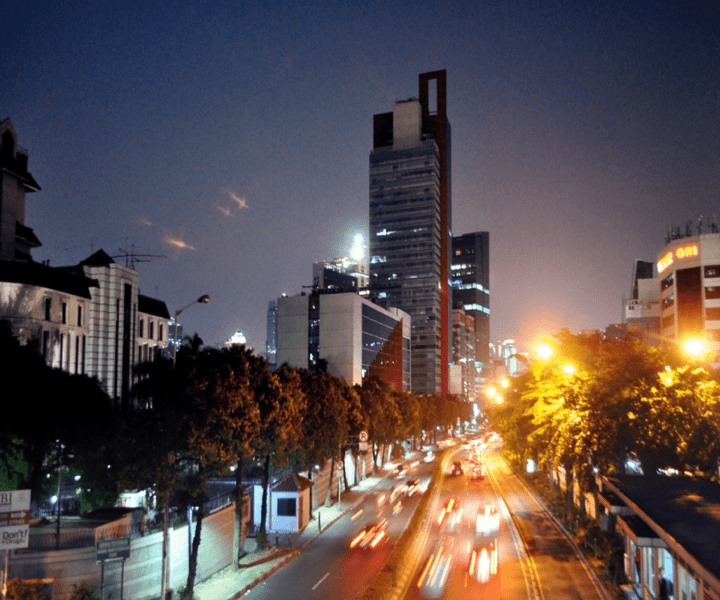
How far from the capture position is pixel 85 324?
78500 millimetres

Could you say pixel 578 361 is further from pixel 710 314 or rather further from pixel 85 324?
pixel 710 314

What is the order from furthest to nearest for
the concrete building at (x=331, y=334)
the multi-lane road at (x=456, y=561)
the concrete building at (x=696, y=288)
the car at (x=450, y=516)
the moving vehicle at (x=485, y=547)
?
the concrete building at (x=331, y=334)
the concrete building at (x=696, y=288)
the car at (x=450, y=516)
the moving vehicle at (x=485, y=547)
the multi-lane road at (x=456, y=561)

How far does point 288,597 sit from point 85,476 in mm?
12323

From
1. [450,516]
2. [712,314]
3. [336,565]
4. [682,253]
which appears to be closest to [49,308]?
[450,516]

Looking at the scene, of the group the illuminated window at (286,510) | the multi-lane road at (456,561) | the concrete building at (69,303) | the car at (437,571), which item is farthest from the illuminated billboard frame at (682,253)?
the concrete building at (69,303)

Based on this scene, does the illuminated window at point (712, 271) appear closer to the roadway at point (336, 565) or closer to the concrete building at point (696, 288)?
the concrete building at point (696, 288)

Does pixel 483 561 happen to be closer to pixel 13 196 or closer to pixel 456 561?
pixel 456 561

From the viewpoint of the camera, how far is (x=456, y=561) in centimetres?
3222

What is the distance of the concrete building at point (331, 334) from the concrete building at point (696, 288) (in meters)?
58.6

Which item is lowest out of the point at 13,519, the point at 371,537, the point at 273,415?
the point at 371,537

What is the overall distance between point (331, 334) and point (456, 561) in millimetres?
95711

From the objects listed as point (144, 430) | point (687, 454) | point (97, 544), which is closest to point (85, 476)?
point (144, 430)

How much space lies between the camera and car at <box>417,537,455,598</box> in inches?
1059

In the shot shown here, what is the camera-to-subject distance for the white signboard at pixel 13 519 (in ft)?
50.4
